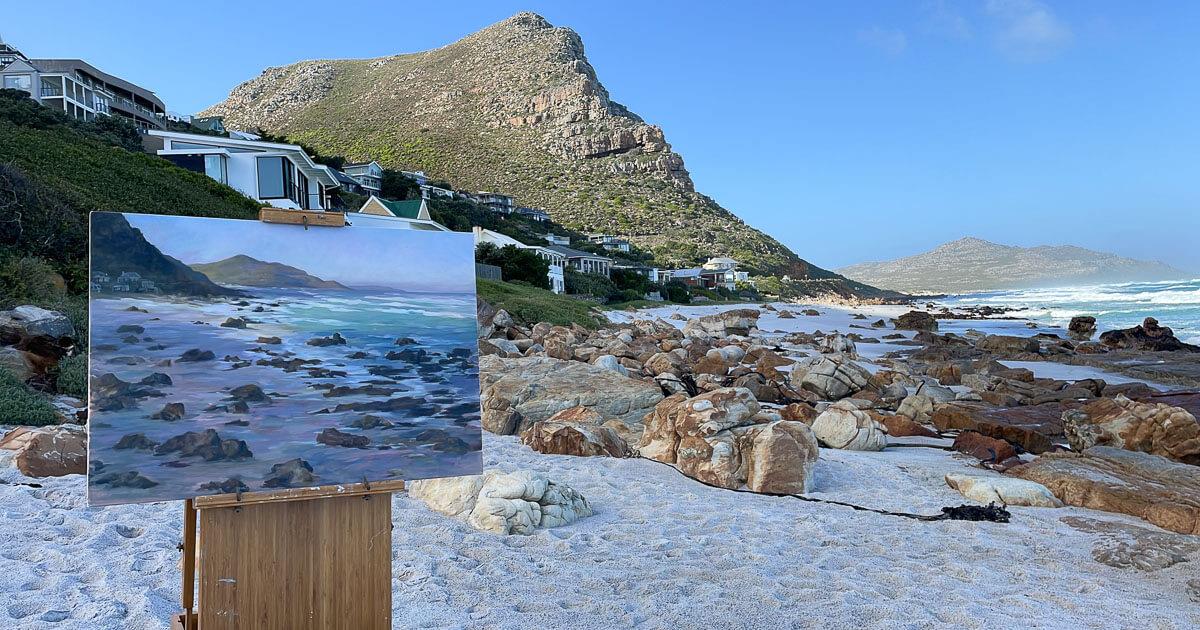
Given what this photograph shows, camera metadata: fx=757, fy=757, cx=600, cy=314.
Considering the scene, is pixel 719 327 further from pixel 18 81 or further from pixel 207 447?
pixel 18 81

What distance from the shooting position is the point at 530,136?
9212cm

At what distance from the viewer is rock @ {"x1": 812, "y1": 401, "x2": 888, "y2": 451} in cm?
826

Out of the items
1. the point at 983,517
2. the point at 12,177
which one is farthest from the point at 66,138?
the point at 983,517

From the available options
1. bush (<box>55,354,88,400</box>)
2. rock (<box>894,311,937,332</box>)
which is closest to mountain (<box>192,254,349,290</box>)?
bush (<box>55,354,88,400</box>)

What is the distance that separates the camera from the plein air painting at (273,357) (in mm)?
2949

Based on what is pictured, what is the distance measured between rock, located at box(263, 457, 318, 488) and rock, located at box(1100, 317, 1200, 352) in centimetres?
2471

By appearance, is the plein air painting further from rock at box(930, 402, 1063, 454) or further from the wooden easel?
rock at box(930, 402, 1063, 454)

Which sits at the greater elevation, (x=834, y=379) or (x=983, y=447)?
(x=834, y=379)

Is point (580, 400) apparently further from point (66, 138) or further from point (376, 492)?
point (66, 138)

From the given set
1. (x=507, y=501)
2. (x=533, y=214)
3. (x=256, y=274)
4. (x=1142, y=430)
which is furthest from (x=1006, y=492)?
(x=533, y=214)

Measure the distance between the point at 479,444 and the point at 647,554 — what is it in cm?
187

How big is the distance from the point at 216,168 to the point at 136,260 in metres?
28.1

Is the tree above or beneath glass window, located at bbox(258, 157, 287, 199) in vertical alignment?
beneath

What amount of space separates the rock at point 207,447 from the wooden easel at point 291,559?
18cm
